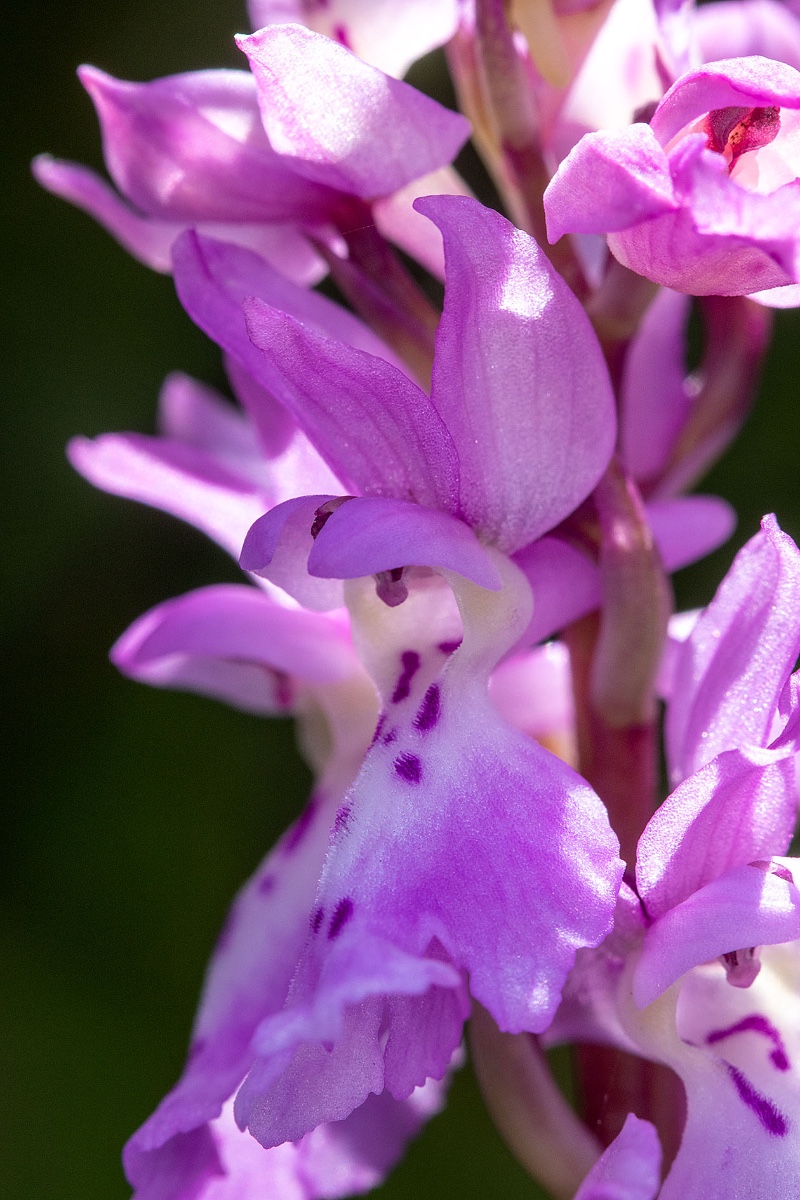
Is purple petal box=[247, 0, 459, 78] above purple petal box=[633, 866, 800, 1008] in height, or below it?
above

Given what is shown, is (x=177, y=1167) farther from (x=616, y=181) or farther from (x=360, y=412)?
(x=616, y=181)

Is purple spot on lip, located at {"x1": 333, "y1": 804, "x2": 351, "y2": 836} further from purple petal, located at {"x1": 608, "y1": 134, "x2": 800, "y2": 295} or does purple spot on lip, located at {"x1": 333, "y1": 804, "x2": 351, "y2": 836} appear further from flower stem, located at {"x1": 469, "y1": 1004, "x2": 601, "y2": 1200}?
purple petal, located at {"x1": 608, "y1": 134, "x2": 800, "y2": 295}

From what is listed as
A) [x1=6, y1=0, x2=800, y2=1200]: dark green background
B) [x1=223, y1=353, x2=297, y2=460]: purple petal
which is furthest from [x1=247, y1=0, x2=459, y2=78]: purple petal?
[x1=6, y1=0, x2=800, y2=1200]: dark green background

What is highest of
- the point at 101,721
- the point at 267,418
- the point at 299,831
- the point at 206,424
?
the point at 267,418

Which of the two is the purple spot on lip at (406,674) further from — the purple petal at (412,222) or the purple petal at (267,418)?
the purple petal at (412,222)

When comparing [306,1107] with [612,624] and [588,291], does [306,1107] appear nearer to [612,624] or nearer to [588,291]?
[612,624]

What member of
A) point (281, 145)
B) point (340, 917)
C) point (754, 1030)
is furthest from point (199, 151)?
point (754, 1030)

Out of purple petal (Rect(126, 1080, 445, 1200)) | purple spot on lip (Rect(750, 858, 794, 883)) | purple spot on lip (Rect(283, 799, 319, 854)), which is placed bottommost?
purple petal (Rect(126, 1080, 445, 1200))
